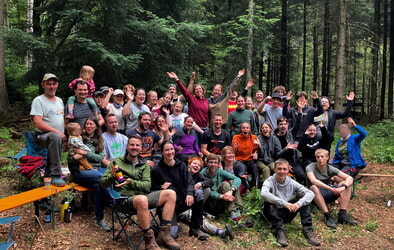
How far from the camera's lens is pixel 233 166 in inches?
232

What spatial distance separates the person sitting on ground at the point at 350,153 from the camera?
21.1ft

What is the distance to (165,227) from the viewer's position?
404 centimetres

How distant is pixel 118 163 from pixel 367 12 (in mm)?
24754

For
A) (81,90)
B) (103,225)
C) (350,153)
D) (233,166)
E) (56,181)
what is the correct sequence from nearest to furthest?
(56,181), (103,225), (81,90), (233,166), (350,153)

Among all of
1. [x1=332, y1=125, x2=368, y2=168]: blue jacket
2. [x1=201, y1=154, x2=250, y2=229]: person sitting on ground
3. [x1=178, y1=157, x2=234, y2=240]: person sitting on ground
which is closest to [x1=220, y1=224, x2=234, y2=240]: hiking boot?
[x1=178, y1=157, x2=234, y2=240]: person sitting on ground

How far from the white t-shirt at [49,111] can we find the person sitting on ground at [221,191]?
8.71 feet

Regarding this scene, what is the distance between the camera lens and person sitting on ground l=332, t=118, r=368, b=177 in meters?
6.45

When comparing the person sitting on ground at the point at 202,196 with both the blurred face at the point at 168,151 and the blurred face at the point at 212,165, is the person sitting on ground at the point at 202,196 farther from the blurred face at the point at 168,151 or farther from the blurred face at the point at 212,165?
the blurred face at the point at 168,151

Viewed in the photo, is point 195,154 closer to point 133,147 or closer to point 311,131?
point 133,147

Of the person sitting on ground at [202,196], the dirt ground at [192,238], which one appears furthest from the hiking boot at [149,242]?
the person sitting on ground at [202,196]

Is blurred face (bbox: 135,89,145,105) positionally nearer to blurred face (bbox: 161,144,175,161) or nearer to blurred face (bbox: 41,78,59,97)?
blurred face (bbox: 41,78,59,97)

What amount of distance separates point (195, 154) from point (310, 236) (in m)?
2.67

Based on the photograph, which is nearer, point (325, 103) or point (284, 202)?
point (284, 202)

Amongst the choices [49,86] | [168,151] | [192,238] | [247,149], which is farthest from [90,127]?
[247,149]
